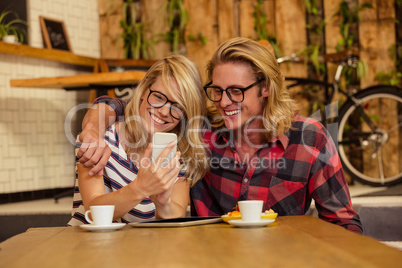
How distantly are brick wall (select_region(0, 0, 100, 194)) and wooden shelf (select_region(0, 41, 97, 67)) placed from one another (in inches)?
6.4

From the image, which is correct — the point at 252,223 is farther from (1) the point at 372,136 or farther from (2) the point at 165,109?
(1) the point at 372,136

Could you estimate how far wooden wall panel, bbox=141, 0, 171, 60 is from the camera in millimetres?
5082

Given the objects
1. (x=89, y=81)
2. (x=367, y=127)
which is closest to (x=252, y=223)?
(x=89, y=81)

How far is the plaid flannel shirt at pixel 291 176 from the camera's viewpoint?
6.48ft

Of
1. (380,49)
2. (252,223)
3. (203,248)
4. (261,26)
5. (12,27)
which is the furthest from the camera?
(261,26)

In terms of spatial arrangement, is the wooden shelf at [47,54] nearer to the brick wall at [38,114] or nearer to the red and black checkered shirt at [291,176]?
the brick wall at [38,114]

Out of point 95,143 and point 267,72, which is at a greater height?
point 267,72

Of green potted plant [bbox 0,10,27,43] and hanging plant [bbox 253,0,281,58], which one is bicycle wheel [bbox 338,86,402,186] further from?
green potted plant [bbox 0,10,27,43]

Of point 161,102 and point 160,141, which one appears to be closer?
point 160,141

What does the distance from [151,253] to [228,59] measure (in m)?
1.23

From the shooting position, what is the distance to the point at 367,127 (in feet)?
14.7

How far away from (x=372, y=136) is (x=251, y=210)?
120 inches

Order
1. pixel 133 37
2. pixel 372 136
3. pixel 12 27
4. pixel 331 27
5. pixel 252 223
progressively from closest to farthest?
pixel 252 223 → pixel 372 136 → pixel 12 27 → pixel 331 27 → pixel 133 37

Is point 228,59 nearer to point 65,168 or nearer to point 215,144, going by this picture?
point 215,144
